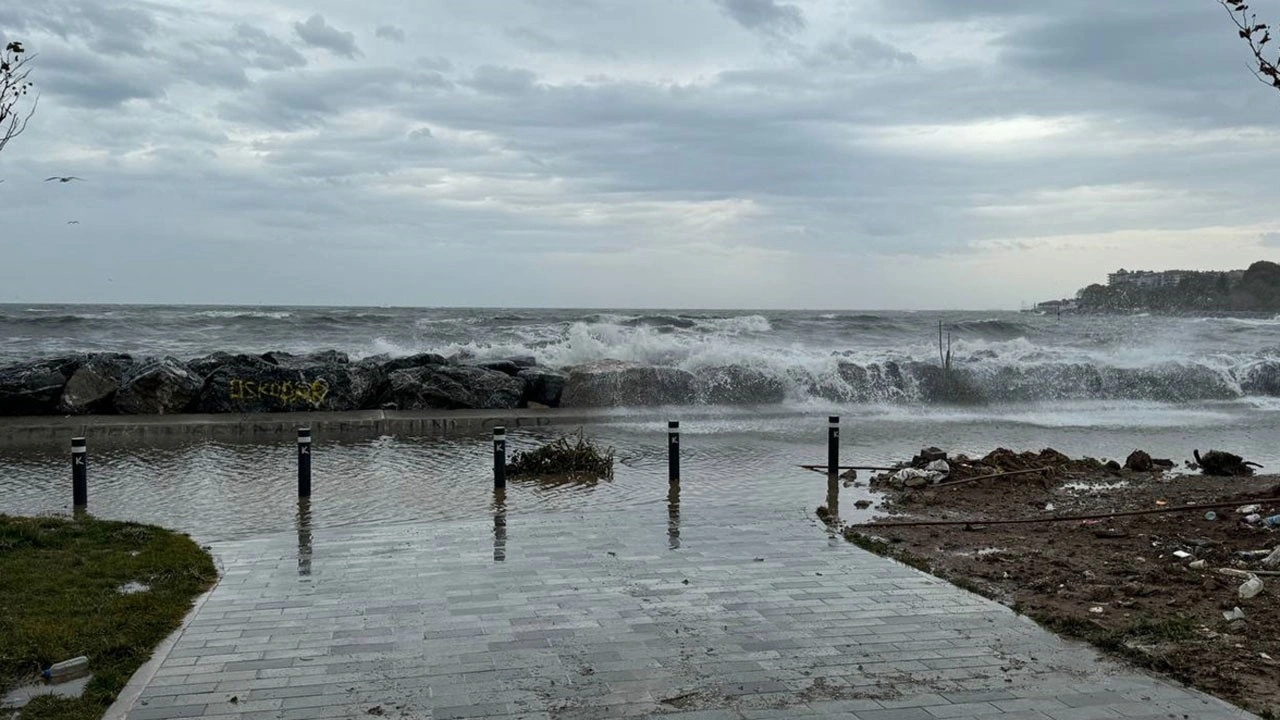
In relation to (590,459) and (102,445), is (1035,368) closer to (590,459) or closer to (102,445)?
(590,459)

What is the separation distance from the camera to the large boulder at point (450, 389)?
22.1 metres

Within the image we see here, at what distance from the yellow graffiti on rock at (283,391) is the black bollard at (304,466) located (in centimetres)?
1037

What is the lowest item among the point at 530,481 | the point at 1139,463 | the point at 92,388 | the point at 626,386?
the point at 530,481

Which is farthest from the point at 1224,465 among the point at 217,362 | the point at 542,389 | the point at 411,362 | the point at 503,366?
the point at 217,362

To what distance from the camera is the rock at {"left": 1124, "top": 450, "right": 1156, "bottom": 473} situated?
13.8 meters

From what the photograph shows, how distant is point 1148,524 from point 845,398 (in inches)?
637

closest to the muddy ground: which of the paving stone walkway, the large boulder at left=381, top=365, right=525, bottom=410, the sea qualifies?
the paving stone walkway

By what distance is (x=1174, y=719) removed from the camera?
4.88m

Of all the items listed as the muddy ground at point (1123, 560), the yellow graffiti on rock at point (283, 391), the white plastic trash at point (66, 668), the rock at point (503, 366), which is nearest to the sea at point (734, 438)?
the muddy ground at point (1123, 560)

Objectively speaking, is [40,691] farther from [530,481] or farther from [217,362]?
[217,362]

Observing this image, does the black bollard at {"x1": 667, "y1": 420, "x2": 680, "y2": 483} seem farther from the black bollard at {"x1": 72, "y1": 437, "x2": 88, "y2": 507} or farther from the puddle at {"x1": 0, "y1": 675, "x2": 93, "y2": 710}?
the puddle at {"x1": 0, "y1": 675, "x2": 93, "y2": 710}

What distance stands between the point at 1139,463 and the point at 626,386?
12.3 m

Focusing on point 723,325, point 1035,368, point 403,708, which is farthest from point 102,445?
point 723,325

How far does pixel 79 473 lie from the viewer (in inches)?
438
